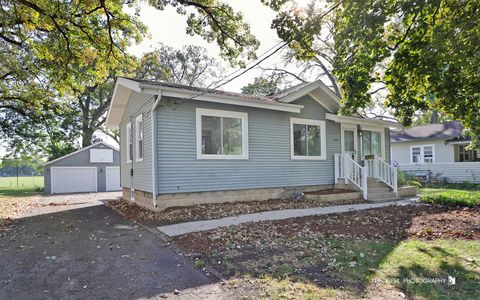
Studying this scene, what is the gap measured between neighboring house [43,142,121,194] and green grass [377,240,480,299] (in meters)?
23.8

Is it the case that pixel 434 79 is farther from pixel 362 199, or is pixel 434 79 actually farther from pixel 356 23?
pixel 362 199

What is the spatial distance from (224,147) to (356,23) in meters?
5.65

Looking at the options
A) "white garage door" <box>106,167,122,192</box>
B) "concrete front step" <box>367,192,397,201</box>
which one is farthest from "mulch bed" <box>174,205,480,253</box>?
"white garage door" <box>106,167,122,192</box>

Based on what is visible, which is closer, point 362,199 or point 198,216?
point 198,216

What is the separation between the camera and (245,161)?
10398mm

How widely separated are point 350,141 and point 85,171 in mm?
20495

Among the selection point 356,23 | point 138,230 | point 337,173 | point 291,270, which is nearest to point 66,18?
point 138,230

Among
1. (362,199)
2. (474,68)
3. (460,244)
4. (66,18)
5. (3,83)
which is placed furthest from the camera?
(3,83)

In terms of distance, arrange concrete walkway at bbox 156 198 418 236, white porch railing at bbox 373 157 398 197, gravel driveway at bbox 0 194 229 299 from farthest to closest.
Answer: white porch railing at bbox 373 157 398 197 < concrete walkway at bbox 156 198 418 236 < gravel driveway at bbox 0 194 229 299

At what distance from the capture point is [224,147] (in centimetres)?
1003

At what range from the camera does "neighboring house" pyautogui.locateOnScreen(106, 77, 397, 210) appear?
8969 mm

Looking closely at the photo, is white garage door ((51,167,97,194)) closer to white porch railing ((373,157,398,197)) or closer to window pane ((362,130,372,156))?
window pane ((362,130,372,156))

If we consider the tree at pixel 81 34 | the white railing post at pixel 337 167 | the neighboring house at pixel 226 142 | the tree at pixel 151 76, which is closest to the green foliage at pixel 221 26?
the tree at pixel 81 34

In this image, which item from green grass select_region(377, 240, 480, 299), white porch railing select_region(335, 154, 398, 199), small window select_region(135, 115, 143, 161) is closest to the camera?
green grass select_region(377, 240, 480, 299)
